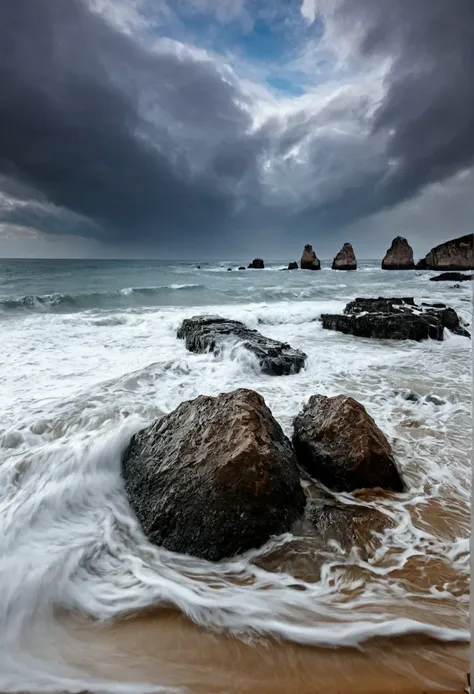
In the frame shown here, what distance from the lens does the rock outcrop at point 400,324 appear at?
343 inches

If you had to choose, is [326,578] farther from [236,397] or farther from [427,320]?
[427,320]

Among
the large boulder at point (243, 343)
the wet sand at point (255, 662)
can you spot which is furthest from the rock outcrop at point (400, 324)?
the wet sand at point (255, 662)

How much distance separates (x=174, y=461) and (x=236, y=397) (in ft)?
2.62

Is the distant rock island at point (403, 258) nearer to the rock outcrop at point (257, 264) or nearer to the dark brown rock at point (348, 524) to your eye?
the rock outcrop at point (257, 264)

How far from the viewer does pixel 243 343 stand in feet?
23.0

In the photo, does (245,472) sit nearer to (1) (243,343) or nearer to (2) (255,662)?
(2) (255,662)

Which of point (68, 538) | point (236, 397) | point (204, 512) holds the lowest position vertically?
point (68, 538)

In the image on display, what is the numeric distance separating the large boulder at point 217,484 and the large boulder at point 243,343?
3272 millimetres

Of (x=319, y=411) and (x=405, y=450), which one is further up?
(x=319, y=411)

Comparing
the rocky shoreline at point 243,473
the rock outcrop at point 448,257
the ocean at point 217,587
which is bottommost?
the ocean at point 217,587

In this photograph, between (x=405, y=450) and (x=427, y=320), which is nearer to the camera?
(x=405, y=450)

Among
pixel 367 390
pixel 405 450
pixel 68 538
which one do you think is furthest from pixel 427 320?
pixel 68 538

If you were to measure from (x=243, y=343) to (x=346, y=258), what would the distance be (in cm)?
5641

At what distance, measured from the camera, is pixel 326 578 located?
2012 millimetres
